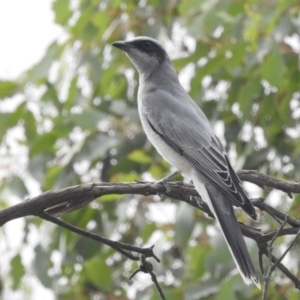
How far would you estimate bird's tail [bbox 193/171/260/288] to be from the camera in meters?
2.77

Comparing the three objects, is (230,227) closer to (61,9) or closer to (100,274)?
(100,274)

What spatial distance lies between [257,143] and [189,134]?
82cm

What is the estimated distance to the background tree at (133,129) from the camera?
427cm

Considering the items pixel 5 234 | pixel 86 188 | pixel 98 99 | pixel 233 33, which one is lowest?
pixel 86 188

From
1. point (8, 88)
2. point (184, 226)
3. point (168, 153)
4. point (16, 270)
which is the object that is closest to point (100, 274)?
point (16, 270)

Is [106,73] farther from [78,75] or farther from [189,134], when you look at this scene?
[189,134]

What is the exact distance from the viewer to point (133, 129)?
494cm

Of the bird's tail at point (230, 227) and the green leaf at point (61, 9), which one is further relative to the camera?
the green leaf at point (61, 9)

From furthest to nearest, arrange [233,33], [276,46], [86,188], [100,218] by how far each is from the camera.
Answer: [100,218] < [233,33] < [276,46] < [86,188]

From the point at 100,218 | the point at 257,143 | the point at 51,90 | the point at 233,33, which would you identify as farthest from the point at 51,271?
the point at 233,33

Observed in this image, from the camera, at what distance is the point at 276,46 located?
416cm

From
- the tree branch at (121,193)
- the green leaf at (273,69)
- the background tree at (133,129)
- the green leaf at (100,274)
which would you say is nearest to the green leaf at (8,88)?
the background tree at (133,129)

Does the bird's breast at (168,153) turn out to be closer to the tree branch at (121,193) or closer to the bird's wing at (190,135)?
the bird's wing at (190,135)

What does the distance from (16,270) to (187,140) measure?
4.69ft
